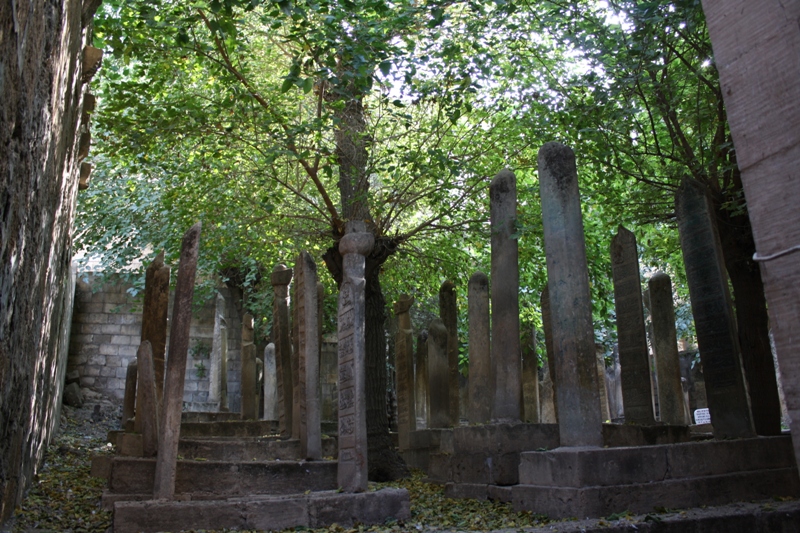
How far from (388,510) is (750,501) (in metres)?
3.12

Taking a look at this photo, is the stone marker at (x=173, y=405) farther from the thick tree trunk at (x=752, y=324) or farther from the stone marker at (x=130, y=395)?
the thick tree trunk at (x=752, y=324)

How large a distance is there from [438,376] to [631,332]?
377 cm

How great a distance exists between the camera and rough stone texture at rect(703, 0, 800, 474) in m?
2.53

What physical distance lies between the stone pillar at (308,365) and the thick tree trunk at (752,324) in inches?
191

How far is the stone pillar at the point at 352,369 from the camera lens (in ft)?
21.8

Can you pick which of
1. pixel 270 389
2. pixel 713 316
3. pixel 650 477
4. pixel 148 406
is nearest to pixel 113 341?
pixel 270 389

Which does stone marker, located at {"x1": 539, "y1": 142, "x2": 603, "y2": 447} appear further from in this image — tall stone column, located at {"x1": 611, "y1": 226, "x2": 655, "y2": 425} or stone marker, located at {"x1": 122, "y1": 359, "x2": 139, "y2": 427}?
stone marker, located at {"x1": 122, "y1": 359, "x2": 139, "y2": 427}

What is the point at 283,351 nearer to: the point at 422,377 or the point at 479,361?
the point at 479,361

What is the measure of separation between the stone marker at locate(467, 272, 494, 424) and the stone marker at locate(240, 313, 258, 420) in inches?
161

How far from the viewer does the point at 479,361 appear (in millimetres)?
9039

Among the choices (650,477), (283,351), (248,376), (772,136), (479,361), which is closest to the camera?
(772,136)

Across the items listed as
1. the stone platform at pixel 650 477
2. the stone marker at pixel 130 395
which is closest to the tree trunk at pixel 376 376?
the stone marker at pixel 130 395

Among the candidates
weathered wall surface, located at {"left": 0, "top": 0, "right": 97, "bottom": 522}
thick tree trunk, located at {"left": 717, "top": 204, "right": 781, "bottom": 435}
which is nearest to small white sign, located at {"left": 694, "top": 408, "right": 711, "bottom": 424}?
thick tree trunk, located at {"left": 717, "top": 204, "right": 781, "bottom": 435}

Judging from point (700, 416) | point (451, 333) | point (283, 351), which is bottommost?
point (700, 416)
